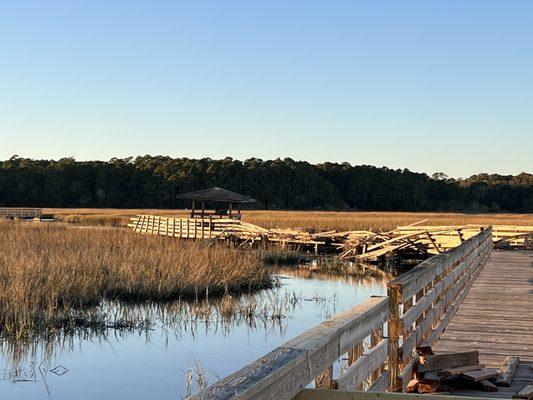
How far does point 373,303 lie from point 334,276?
1927 cm

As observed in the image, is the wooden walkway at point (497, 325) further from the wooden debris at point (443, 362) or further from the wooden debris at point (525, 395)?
the wooden debris at point (525, 395)

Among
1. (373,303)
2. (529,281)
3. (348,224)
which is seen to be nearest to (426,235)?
(529,281)

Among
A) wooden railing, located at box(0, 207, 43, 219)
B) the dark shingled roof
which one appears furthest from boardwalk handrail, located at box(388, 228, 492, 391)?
wooden railing, located at box(0, 207, 43, 219)

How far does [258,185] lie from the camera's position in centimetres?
11044

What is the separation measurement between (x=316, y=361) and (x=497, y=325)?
6.58m

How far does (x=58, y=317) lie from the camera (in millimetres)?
13164

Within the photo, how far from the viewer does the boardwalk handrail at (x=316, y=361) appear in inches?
105

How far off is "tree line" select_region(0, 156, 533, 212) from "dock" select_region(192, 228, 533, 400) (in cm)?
9223

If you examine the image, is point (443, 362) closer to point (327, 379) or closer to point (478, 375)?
point (478, 375)

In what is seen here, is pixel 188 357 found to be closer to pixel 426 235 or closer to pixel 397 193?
pixel 426 235

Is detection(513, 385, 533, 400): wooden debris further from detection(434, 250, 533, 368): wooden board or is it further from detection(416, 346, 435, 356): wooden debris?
detection(434, 250, 533, 368): wooden board

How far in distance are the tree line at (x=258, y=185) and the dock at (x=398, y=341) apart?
92225 millimetres

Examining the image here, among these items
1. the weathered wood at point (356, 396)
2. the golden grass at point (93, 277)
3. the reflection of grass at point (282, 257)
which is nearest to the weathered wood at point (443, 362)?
the weathered wood at point (356, 396)

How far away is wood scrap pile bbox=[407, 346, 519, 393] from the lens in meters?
5.96
